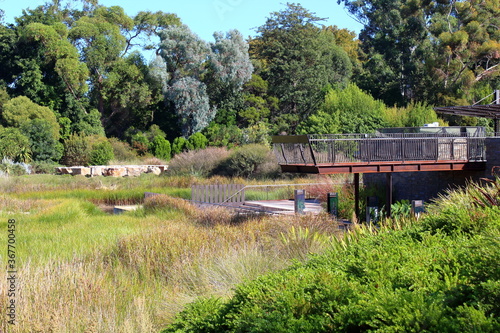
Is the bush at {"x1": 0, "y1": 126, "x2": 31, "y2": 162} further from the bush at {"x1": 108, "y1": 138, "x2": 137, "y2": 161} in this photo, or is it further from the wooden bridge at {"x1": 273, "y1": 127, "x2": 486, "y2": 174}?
the wooden bridge at {"x1": 273, "y1": 127, "x2": 486, "y2": 174}

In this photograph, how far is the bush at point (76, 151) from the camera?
1523 inches

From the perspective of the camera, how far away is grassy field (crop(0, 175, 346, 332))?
638 centimetres

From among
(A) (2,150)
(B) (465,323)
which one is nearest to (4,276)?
(B) (465,323)

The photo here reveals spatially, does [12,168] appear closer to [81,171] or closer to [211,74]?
[81,171]

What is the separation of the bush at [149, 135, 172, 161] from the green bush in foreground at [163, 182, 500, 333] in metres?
36.2

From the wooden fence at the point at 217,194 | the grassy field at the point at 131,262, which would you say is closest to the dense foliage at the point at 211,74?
the wooden fence at the point at 217,194

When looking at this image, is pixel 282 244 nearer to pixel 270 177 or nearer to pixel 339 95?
pixel 270 177

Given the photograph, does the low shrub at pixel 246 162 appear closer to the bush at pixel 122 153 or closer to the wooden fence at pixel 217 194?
the wooden fence at pixel 217 194

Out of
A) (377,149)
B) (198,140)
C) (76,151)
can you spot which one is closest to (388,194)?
(377,149)

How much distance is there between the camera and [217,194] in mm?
21281

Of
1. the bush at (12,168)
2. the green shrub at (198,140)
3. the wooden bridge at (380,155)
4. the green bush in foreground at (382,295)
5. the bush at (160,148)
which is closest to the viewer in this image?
the green bush in foreground at (382,295)

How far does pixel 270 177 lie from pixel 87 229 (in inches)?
645

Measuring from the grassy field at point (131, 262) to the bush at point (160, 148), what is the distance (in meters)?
24.8

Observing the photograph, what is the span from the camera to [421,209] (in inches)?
576
